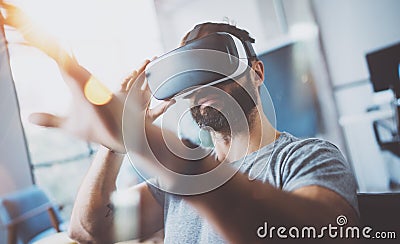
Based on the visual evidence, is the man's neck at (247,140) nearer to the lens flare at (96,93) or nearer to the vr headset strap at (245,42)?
the vr headset strap at (245,42)

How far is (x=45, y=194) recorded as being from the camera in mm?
823

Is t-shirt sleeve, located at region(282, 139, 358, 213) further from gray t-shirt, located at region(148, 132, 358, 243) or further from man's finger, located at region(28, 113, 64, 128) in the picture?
man's finger, located at region(28, 113, 64, 128)

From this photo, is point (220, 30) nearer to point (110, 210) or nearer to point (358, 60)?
point (110, 210)

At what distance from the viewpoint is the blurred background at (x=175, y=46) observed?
60 cm

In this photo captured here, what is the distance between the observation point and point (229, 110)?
0.55 meters

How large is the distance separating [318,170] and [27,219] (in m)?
0.73

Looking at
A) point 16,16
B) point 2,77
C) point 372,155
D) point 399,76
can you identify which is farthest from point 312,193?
point 372,155

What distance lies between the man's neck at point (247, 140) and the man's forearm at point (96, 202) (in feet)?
0.51

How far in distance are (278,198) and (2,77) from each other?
500 millimetres

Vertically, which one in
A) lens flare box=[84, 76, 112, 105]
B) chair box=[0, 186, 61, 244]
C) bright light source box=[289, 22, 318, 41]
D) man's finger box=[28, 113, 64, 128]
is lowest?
chair box=[0, 186, 61, 244]

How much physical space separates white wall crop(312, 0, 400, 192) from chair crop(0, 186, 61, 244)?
53.1 inches

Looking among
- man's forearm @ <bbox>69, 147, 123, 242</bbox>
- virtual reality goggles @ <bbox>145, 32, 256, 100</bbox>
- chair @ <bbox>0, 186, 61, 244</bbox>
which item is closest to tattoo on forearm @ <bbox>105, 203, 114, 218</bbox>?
man's forearm @ <bbox>69, 147, 123, 242</bbox>

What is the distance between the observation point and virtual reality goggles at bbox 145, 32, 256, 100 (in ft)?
1.59

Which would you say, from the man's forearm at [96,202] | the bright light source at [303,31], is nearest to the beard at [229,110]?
the man's forearm at [96,202]
